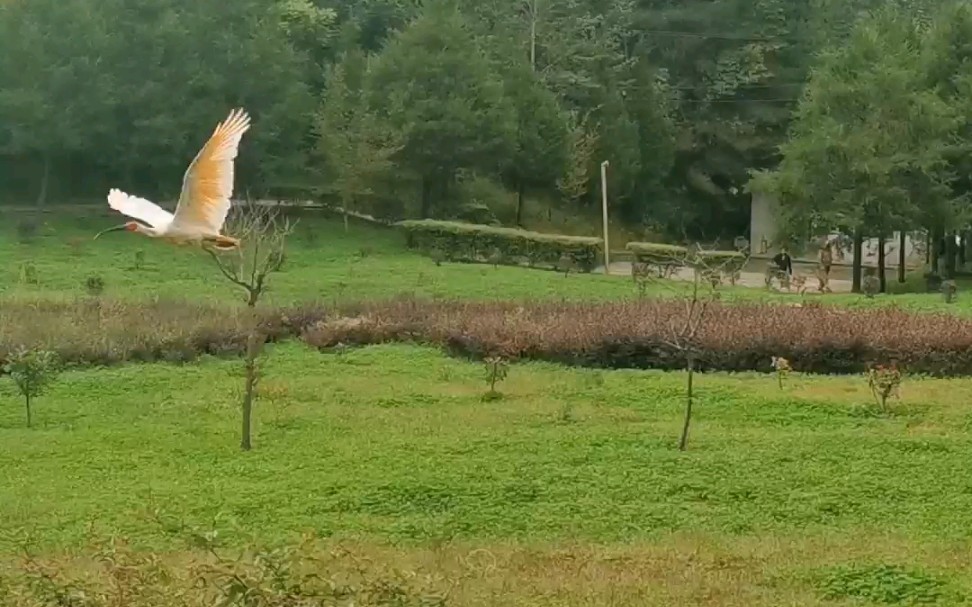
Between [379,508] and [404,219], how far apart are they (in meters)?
24.3

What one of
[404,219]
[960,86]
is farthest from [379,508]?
[404,219]

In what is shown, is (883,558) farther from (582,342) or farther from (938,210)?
(938,210)

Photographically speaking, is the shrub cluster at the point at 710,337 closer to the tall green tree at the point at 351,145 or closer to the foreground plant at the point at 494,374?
the foreground plant at the point at 494,374

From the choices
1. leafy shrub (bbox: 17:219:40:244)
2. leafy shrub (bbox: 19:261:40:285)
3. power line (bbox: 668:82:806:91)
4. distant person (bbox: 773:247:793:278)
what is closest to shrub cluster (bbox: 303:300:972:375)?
leafy shrub (bbox: 19:261:40:285)

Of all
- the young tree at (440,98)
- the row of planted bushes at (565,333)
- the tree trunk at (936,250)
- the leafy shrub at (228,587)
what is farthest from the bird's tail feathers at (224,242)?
the young tree at (440,98)

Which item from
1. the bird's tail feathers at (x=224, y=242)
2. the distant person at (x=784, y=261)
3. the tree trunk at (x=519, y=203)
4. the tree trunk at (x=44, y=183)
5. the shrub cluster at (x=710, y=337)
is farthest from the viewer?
the tree trunk at (x=519, y=203)

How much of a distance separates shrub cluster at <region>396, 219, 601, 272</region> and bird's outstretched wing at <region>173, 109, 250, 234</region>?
20.2 meters

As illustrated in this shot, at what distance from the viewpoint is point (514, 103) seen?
1310 inches

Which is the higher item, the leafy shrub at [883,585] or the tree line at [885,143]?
the tree line at [885,143]

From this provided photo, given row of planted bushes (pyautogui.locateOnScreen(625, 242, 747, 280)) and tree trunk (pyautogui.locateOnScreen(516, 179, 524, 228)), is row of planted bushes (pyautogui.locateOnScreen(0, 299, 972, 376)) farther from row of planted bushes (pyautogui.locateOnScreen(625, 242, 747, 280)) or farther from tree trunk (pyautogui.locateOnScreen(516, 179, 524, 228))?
tree trunk (pyautogui.locateOnScreen(516, 179, 524, 228))

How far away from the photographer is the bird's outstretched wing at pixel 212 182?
7867mm

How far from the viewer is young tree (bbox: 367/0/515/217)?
3139 centimetres

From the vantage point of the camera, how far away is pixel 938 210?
25.5 meters

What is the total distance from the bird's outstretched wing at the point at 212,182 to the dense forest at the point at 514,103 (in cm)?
1918
